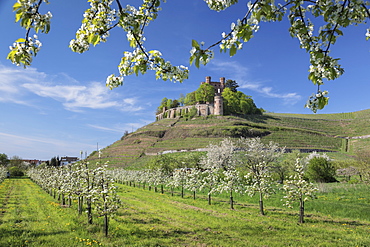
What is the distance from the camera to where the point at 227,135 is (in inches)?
3140

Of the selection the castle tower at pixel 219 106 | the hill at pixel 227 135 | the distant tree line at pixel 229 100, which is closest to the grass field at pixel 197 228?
the hill at pixel 227 135

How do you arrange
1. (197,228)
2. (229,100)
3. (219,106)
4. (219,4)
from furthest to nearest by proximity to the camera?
1. (229,100)
2. (219,106)
3. (197,228)
4. (219,4)

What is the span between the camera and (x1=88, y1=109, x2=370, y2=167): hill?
76000mm

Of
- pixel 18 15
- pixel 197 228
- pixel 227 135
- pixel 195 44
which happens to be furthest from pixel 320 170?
pixel 227 135

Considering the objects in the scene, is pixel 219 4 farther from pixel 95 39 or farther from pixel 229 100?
pixel 229 100

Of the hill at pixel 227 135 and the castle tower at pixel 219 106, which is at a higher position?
the castle tower at pixel 219 106

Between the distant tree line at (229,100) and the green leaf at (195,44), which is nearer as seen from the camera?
the green leaf at (195,44)

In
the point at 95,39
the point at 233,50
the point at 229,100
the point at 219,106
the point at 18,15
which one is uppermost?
the point at 229,100

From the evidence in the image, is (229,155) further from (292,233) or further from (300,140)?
(300,140)

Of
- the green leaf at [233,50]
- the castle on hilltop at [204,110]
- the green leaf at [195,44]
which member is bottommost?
the green leaf at [233,50]

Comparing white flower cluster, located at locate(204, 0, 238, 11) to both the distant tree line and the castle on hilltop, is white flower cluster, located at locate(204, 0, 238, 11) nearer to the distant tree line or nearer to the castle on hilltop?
the castle on hilltop

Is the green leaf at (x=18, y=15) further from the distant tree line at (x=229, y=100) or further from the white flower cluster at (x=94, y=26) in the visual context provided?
the distant tree line at (x=229, y=100)

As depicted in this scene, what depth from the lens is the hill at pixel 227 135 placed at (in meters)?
76.0

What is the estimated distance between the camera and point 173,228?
12.1 meters
